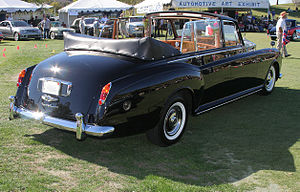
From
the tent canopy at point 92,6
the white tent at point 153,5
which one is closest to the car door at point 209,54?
the white tent at point 153,5

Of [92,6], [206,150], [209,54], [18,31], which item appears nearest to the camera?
[206,150]

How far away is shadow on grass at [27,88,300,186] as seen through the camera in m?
3.61

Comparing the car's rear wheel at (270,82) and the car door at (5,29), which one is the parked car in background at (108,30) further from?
the car door at (5,29)

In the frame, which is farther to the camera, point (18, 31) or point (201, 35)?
point (18, 31)

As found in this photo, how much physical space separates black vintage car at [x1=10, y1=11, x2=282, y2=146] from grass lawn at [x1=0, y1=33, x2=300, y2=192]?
351 mm

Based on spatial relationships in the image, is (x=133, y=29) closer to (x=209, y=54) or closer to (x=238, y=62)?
(x=209, y=54)

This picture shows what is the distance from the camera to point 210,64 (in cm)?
499

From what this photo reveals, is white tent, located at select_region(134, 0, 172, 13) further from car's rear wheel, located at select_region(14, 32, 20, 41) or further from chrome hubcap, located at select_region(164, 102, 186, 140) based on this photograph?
chrome hubcap, located at select_region(164, 102, 186, 140)

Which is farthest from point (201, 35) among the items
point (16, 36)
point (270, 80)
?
point (16, 36)

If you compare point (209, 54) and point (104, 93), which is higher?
point (209, 54)

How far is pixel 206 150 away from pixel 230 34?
2.52 m

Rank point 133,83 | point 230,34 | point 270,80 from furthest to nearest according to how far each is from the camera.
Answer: point 270,80 → point 230,34 → point 133,83

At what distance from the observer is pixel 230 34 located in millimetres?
5859

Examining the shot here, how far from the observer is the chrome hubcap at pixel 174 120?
4266 mm
